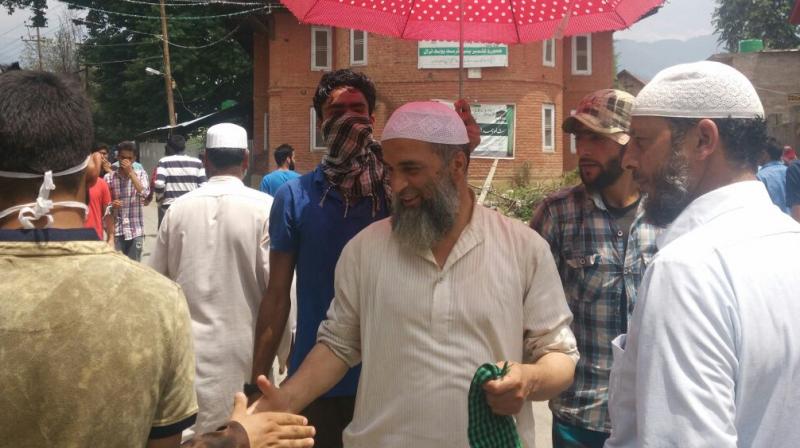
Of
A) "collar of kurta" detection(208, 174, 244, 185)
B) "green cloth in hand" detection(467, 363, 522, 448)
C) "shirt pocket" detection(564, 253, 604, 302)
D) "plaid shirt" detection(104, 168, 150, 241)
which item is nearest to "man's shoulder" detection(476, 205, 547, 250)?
"green cloth in hand" detection(467, 363, 522, 448)

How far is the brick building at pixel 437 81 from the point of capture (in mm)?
27672

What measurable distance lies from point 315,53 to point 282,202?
89.9 feet

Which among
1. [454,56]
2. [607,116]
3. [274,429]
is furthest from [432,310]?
[454,56]

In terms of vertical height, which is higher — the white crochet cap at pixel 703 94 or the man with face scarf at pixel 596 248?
the white crochet cap at pixel 703 94

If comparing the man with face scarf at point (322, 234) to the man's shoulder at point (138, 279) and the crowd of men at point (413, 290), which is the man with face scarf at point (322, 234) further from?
the man's shoulder at point (138, 279)

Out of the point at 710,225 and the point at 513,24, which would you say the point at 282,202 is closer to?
the point at 513,24

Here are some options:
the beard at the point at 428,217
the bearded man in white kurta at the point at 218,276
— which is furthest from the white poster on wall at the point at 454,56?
the beard at the point at 428,217

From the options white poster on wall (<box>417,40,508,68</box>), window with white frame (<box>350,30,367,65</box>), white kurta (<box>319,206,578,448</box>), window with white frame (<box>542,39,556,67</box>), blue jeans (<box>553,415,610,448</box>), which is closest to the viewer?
white kurta (<box>319,206,578,448</box>)

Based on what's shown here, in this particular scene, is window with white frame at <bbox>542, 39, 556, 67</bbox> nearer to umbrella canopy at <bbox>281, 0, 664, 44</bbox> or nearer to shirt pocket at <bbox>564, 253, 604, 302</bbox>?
umbrella canopy at <bbox>281, 0, 664, 44</bbox>

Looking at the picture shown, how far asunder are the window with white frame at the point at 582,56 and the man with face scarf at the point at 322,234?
2909 centimetres

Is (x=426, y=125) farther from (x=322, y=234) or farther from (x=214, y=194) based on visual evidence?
(x=214, y=194)

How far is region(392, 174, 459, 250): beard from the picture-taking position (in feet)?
8.80

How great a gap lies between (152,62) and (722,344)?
1657 inches

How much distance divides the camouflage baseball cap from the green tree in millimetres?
52515
